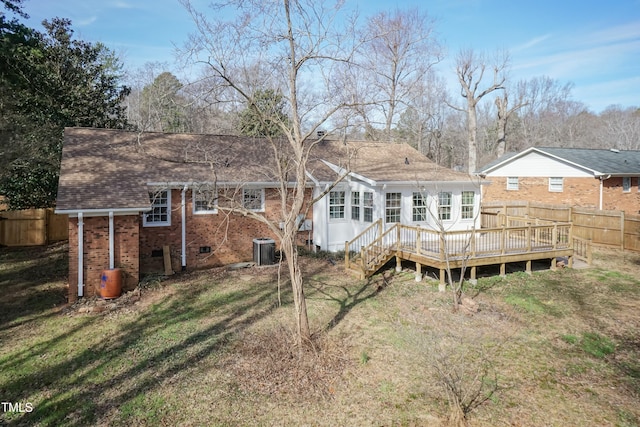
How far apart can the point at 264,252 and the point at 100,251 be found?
16.3 ft

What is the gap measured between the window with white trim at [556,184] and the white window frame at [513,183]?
7.08 feet

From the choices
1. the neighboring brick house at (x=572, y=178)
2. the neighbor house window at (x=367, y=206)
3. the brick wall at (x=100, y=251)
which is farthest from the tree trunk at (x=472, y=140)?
the brick wall at (x=100, y=251)

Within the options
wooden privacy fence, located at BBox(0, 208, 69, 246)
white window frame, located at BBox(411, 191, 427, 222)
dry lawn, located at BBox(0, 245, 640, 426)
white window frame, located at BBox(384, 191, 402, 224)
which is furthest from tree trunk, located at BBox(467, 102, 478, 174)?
wooden privacy fence, located at BBox(0, 208, 69, 246)

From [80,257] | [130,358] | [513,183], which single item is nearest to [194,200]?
[80,257]

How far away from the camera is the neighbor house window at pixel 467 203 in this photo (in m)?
15.3

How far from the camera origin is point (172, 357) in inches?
283

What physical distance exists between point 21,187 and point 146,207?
10.3m

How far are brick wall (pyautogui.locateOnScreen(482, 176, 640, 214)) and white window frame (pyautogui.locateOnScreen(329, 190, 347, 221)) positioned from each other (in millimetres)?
9084

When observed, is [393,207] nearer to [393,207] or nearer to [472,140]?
[393,207]

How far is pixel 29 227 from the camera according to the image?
17531 mm

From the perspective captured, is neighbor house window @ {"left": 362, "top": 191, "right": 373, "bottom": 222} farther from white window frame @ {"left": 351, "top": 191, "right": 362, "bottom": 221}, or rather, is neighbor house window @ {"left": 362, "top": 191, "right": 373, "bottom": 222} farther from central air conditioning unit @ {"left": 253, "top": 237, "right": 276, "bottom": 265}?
central air conditioning unit @ {"left": 253, "top": 237, "right": 276, "bottom": 265}

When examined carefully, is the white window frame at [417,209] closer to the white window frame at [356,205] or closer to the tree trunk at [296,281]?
the white window frame at [356,205]

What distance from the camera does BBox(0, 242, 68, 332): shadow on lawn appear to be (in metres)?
9.83

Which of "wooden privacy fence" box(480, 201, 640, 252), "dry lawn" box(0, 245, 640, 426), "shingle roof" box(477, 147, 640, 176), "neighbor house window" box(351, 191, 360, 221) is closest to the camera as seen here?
"dry lawn" box(0, 245, 640, 426)
